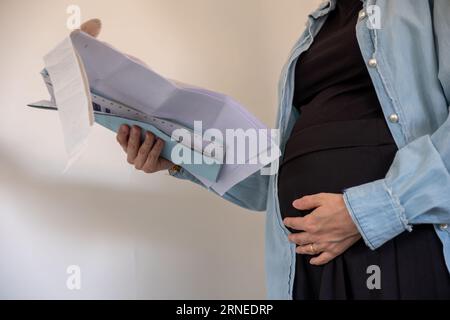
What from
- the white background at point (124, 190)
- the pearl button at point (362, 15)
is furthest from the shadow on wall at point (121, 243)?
the pearl button at point (362, 15)

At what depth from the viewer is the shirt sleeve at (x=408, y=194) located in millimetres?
444

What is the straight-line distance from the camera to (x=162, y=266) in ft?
2.86

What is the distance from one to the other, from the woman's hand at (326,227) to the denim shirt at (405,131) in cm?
2

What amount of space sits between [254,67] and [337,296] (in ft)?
2.37

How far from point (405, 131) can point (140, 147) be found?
400 mm

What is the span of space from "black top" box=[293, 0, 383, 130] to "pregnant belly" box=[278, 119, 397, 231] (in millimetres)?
22

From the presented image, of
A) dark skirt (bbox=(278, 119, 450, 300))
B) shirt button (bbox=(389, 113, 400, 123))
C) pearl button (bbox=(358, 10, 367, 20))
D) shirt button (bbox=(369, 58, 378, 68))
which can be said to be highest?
pearl button (bbox=(358, 10, 367, 20))

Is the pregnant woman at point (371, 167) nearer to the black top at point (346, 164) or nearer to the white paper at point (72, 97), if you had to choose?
the black top at point (346, 164)

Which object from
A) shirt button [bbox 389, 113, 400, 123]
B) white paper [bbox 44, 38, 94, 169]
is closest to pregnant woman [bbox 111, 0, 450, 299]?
shirt button [bbox 389, 113, 400, 123]

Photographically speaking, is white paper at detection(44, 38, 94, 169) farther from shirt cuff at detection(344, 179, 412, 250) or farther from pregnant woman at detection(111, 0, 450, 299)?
shirt cuff at detection(344, 179, 412, 250)

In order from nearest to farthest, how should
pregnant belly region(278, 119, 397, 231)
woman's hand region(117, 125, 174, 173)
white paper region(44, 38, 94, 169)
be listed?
white paper region(44, 38, 94, 169)
pregnant belly region(278, 119, 397, 231)
woman's hand region(117, 125, 174, 173)

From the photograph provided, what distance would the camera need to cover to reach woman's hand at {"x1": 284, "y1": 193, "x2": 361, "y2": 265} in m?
Result: 0.48

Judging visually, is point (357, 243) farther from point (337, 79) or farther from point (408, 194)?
point (337, 79)
